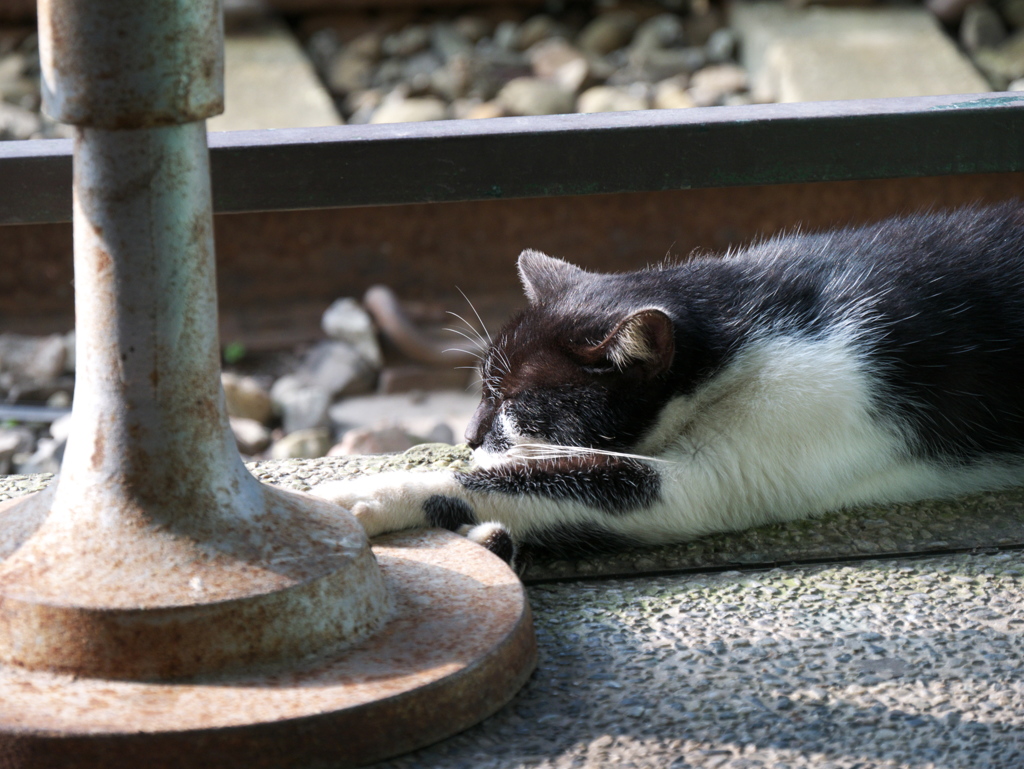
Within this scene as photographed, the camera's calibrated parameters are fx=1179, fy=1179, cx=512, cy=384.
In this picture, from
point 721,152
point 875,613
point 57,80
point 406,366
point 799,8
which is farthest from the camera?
point 799,8

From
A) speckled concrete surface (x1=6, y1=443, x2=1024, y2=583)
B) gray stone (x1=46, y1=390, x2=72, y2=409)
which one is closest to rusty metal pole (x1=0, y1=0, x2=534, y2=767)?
speckled concrete surface (x1=6, y1=443, x2=1024, y2=583)

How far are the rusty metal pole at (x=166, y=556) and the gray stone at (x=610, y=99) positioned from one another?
4457 mm

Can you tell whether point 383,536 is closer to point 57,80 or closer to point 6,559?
point 6,559

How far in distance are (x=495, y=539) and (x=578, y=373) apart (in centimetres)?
41

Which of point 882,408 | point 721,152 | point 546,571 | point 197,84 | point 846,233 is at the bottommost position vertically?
point 546,571

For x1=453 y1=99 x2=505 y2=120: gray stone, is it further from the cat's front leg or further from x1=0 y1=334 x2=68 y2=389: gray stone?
the cat's front leg

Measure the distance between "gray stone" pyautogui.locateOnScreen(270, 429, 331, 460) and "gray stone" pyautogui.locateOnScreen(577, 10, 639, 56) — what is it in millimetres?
3157

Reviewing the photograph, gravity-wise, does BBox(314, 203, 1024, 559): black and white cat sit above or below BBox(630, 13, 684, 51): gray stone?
below

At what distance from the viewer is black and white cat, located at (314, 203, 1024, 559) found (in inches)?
75.4

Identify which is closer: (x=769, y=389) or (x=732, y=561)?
(x=732, y=561)

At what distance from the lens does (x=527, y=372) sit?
217 centimetres

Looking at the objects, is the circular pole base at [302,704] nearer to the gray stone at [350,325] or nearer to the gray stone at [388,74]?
the gray stone at [350,325]

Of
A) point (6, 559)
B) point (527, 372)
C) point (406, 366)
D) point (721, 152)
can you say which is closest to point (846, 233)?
point (721, 152)

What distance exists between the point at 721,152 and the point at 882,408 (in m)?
0.60
